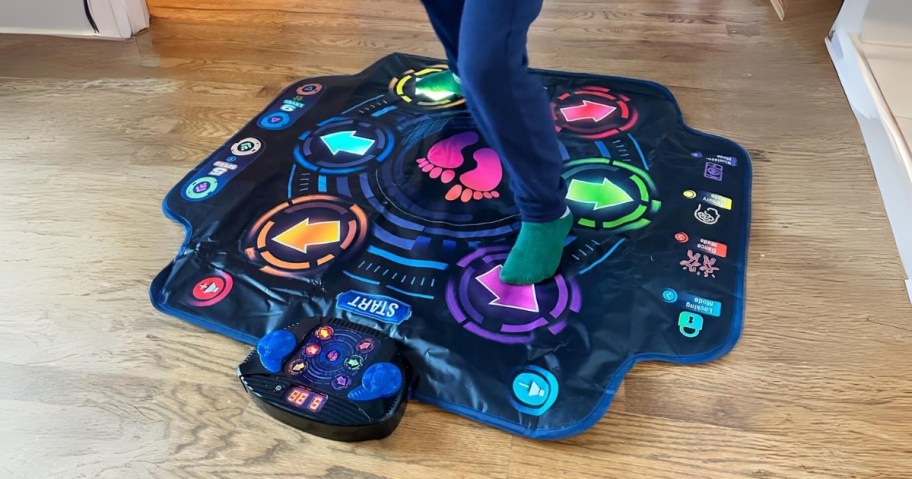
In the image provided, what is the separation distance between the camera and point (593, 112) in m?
1.36

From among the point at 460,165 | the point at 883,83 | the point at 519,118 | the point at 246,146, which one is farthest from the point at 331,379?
the point at 883,83

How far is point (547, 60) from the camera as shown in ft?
5.11

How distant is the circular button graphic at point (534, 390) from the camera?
85cm

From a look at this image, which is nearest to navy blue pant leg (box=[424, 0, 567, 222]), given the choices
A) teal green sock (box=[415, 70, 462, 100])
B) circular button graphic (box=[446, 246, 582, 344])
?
circular button graphic (box=[446, 246, 582, 344])

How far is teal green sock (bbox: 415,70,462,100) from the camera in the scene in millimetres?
1420

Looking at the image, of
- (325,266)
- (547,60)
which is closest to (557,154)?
(325,266)

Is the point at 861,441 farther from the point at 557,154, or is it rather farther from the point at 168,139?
the point at 168,139

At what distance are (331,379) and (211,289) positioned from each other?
30 cm

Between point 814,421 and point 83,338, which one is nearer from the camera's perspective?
point 814,421

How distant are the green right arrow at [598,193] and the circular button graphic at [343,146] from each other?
369 mm

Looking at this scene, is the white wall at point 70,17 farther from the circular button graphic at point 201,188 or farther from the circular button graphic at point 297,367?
the circular button graphic at point 297,367

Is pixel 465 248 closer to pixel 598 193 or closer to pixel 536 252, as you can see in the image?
pixel 536 252

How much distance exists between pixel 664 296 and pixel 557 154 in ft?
0.92

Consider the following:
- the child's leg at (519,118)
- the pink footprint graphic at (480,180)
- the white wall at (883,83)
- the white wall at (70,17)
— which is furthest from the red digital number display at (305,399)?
the white wall at (70,17)
